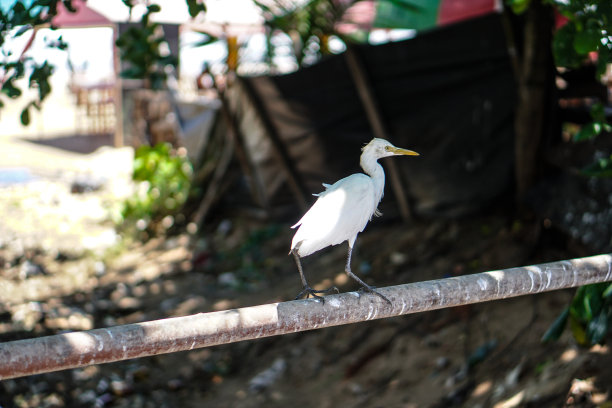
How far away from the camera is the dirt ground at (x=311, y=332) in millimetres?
3789

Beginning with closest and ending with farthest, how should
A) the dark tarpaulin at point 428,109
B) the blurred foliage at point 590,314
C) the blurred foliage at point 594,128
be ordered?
the blurred foliage at point 590,314 → the blurred foliage at point 594,128 → the dark tarpaulin at point 428,109

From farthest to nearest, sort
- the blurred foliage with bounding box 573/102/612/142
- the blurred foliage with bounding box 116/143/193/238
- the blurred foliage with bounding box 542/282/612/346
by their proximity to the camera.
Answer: the blurred foliage with bounding box 116/143/193/238 → the blurred foliage with bounding box 573/102/612/142 → the blurred foliage with bounding box 542/282/612/346

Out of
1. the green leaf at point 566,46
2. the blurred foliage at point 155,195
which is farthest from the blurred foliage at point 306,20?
the green leaf at point 566,46

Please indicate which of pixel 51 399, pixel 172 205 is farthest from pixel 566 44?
Result: pixel 172 205

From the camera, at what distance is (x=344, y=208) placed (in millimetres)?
1908

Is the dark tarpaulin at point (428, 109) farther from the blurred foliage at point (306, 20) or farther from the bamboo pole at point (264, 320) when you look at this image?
the bamboo pole at point (264, 320)

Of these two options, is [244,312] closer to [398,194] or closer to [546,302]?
[546,302]

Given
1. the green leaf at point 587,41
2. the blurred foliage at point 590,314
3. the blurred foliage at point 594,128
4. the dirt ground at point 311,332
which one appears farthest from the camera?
the dirt ground at point 311,332

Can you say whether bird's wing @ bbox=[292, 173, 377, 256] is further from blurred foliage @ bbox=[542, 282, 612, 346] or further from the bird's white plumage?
blurred foliage @ bbox=[542, 282, 612, 346]

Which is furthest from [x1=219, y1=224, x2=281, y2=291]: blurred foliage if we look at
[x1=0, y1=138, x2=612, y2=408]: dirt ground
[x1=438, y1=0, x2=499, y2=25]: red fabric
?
[x1=438, y1=0, x2=499, y2=25]: red fabric

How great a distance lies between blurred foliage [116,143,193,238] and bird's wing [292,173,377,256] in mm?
6039

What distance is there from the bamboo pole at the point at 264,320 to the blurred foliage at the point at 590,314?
0.52 m

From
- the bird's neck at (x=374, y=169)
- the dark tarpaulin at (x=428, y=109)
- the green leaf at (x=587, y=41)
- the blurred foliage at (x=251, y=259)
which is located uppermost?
the green leaf at (x=587, y=41)

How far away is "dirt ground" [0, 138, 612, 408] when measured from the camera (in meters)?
3.79
